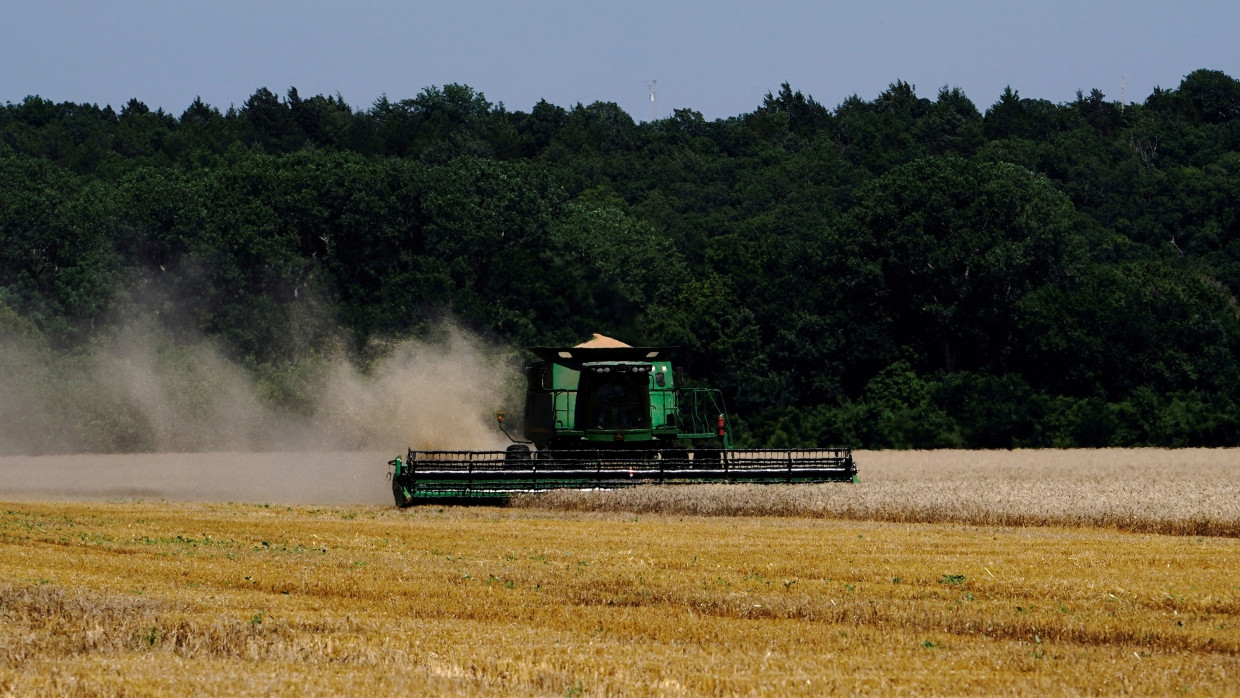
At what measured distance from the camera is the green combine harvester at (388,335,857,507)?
82.2 ft

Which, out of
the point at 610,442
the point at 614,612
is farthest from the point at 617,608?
the point at 610,442

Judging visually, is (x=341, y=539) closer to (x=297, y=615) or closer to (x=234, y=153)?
(x=297, y=615)

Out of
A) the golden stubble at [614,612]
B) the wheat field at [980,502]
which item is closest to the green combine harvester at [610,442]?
the wheat field at [980,502]

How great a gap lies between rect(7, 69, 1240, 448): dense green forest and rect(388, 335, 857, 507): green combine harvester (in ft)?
80.0

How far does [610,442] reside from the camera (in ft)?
88.6

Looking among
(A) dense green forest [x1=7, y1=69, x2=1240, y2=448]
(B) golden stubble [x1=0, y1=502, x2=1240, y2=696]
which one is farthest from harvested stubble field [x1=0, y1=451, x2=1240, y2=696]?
(A) dense green forest [x1=7, y1=69, x2=1240, y2=448]

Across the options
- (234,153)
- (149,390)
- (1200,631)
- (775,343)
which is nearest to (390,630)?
(1200,631)

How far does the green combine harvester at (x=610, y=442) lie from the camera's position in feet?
82.2

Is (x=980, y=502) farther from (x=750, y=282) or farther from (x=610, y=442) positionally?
(x=750, y=282)

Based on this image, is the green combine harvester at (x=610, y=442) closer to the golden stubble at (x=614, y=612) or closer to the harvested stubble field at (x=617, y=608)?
the harvested stubble field at (x=617, y=608)

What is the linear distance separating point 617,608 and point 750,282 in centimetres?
4924

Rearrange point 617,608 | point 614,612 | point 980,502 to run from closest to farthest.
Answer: point 614,612 → point 617,608 → point 980,502

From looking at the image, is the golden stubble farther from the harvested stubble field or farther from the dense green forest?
the dense green forest

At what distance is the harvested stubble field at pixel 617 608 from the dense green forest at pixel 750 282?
3311cm
